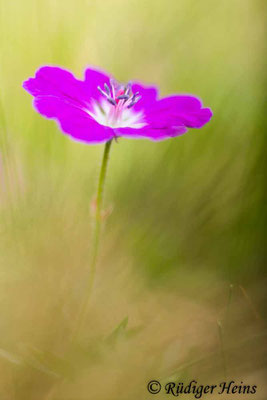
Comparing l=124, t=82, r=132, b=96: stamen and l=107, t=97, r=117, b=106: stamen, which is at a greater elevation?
l=124, t=82, r=132, b=96: stamen

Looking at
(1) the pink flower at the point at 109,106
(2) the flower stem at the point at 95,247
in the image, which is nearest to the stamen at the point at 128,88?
(1) the pink flower at the point at 109,106

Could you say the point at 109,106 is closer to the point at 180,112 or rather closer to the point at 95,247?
the point at 180,112

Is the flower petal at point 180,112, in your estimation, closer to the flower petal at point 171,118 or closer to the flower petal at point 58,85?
the flower petal at point 171,118

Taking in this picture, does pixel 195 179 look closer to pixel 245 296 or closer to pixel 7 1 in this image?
pixel 245 296

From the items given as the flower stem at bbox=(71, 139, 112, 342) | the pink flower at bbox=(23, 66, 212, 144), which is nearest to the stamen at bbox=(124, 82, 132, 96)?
the pink flower at bbox=(23, 66, 212, 144)

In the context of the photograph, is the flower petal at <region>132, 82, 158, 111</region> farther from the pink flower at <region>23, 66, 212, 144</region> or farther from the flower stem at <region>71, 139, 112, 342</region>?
the flower stem at <region>71, 139, 112, 342</region>

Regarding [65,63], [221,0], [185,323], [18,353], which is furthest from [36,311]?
[221,0]
